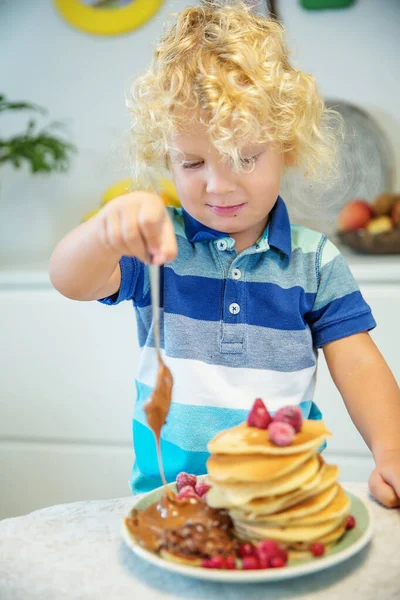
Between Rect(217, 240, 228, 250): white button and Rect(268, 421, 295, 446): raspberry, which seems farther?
Rect(217, 240, 228, 250): white button

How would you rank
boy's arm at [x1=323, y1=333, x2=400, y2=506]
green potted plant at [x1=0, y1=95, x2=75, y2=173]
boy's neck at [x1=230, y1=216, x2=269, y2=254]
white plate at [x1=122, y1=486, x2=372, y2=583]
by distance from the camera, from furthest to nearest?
green potted plant at [x1=0, y1=95, x2=75, y2=173] → boy's neck at [x1=230, y1=216, x2=269, y2=254] → boy's arm at [x1=323, y1=333, x2=400, y2=506] → white plate at [x1=122, y1=486, x2=372, y2=583]

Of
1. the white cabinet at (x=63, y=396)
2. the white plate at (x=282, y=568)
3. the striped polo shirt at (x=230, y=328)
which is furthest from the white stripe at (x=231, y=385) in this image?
the white cabinet at (x=63, y=396)

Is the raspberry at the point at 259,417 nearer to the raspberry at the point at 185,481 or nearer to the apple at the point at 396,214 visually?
the raspberry at the point at 185,481

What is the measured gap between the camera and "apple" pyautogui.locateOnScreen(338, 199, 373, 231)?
192 cm

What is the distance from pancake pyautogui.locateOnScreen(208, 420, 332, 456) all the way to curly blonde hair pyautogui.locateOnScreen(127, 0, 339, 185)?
0.38 m

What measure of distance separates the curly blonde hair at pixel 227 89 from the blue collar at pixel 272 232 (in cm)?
9

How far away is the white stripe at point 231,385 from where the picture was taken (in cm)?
100

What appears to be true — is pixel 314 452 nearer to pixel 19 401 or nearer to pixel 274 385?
pixel 274 385

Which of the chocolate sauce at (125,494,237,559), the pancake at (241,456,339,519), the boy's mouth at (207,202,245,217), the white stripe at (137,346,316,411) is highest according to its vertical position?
the boy's mouth at (207,202,245,217)

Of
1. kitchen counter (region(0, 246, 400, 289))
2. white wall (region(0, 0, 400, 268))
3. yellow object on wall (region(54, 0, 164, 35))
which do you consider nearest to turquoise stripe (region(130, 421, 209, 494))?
kitchen counter (region(0, 246, 400, 289))

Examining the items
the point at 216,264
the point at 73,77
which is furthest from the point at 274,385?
the point at 73,77

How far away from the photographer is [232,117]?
0.91m

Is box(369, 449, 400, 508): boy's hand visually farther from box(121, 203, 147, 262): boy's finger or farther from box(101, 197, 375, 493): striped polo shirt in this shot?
box(121, 203, 147, 262): boy's finger

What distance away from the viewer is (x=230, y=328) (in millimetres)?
1012
